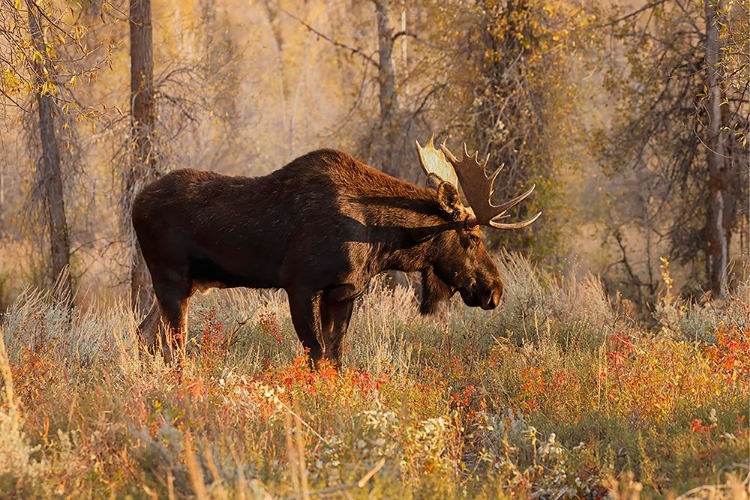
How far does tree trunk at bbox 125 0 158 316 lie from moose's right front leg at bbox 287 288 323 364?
19.9 feet

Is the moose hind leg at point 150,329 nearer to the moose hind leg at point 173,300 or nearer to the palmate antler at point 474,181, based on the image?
the moose hind leg at point 173,300

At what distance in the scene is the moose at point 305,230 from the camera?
25.9ft

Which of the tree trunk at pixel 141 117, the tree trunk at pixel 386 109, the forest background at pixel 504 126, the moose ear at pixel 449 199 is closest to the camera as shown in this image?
the moose ear at pixel 449 199

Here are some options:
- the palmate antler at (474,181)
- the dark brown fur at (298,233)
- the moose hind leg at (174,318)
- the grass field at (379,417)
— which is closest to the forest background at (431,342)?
the grass field at (379,417)

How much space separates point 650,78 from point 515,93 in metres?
2.15

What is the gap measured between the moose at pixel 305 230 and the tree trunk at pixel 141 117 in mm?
5214

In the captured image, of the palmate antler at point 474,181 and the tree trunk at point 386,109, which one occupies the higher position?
the tree trunk at point 386,109

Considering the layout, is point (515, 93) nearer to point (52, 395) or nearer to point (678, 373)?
point (678, 373)

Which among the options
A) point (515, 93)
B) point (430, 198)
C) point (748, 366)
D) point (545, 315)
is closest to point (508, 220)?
point (515, 93)

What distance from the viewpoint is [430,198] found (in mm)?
8555

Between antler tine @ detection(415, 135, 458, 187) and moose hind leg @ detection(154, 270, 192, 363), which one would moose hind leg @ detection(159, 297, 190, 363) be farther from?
antler tine @ detection(415, 135, 458, 187)

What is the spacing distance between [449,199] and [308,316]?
65.6 inches

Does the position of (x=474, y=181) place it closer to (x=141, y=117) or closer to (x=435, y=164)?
(x=435, y=164)

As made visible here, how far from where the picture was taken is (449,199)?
27.8 feet
